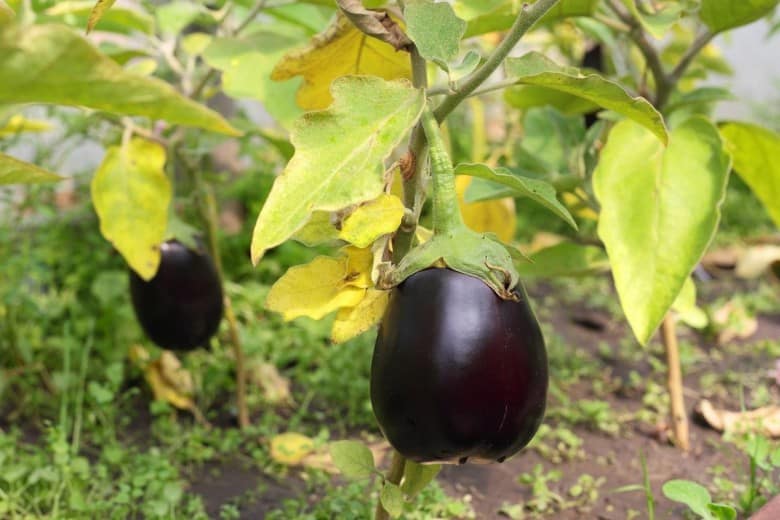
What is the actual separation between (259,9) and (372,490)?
0.62 meters

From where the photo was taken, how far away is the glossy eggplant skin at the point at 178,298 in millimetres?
1202

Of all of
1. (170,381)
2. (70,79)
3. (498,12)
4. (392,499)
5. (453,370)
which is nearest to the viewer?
(70,79)

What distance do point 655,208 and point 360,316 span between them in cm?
38

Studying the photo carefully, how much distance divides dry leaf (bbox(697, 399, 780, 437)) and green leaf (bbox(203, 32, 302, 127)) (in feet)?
2.26

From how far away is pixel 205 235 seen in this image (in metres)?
1.33

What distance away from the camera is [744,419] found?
3.90 ft

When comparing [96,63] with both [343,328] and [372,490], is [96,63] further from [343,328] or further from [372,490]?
[372,490]

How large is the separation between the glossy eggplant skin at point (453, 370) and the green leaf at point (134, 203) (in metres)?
0.48

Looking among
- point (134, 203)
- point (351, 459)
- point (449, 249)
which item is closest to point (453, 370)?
point (449, 249)

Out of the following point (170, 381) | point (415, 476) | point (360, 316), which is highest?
point (360, 316)

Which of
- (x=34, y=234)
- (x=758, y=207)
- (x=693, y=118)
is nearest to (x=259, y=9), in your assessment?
(x=693, y=118)

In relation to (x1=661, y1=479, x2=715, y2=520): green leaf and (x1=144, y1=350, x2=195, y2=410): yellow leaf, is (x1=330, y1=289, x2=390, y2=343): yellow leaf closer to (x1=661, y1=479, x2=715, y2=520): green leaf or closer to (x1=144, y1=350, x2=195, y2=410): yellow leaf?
(x1=661, y1=479, x2=715, y2=520): green leaf

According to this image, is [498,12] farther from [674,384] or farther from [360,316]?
[674,384]

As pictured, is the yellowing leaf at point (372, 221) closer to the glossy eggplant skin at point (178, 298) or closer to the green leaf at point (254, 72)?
the green leaf at point (254, 72)
